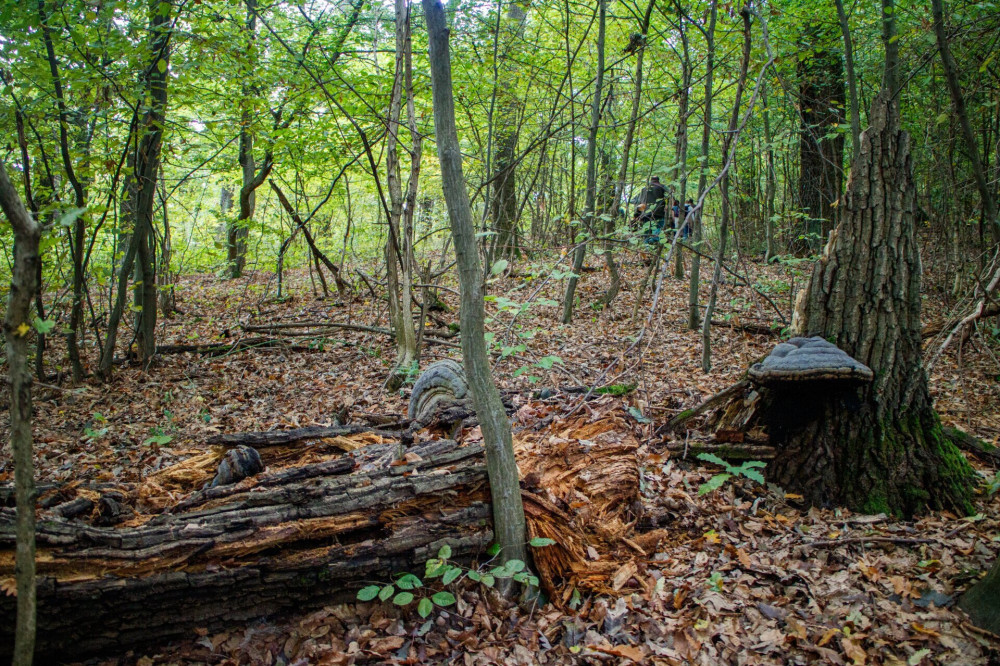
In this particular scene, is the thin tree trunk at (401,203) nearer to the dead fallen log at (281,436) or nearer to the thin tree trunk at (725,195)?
the dead fallen log at (281,436)

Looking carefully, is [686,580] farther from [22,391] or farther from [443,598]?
[22,391]

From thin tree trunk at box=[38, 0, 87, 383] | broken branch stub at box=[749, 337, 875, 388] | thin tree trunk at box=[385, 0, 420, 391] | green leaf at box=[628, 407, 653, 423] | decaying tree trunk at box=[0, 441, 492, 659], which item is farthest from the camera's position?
thin tree trunk at box=[385, 0, 420, 391]

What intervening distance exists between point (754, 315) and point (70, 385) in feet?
34.2

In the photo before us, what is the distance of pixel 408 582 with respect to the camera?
274cm

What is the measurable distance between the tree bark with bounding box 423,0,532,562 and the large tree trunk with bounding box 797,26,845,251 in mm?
8848

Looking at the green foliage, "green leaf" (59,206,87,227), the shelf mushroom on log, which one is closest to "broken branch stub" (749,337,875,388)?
the shelf mushroom on log

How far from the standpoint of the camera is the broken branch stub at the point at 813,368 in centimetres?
310

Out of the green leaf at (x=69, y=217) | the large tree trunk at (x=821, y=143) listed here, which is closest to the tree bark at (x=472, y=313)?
the green leaf at (x=69, y=217)

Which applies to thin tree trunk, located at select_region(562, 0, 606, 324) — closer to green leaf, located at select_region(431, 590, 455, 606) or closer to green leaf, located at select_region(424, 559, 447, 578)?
green leaf, located at select_region(424, 559, 447, 578)

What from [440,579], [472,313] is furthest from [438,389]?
[472,313]

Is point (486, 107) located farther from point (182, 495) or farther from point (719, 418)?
point (182, 495)

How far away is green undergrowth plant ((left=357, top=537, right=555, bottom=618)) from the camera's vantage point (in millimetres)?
2588

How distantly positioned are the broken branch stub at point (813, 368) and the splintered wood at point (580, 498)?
3.63ft

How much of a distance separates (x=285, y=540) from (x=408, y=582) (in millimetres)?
676
